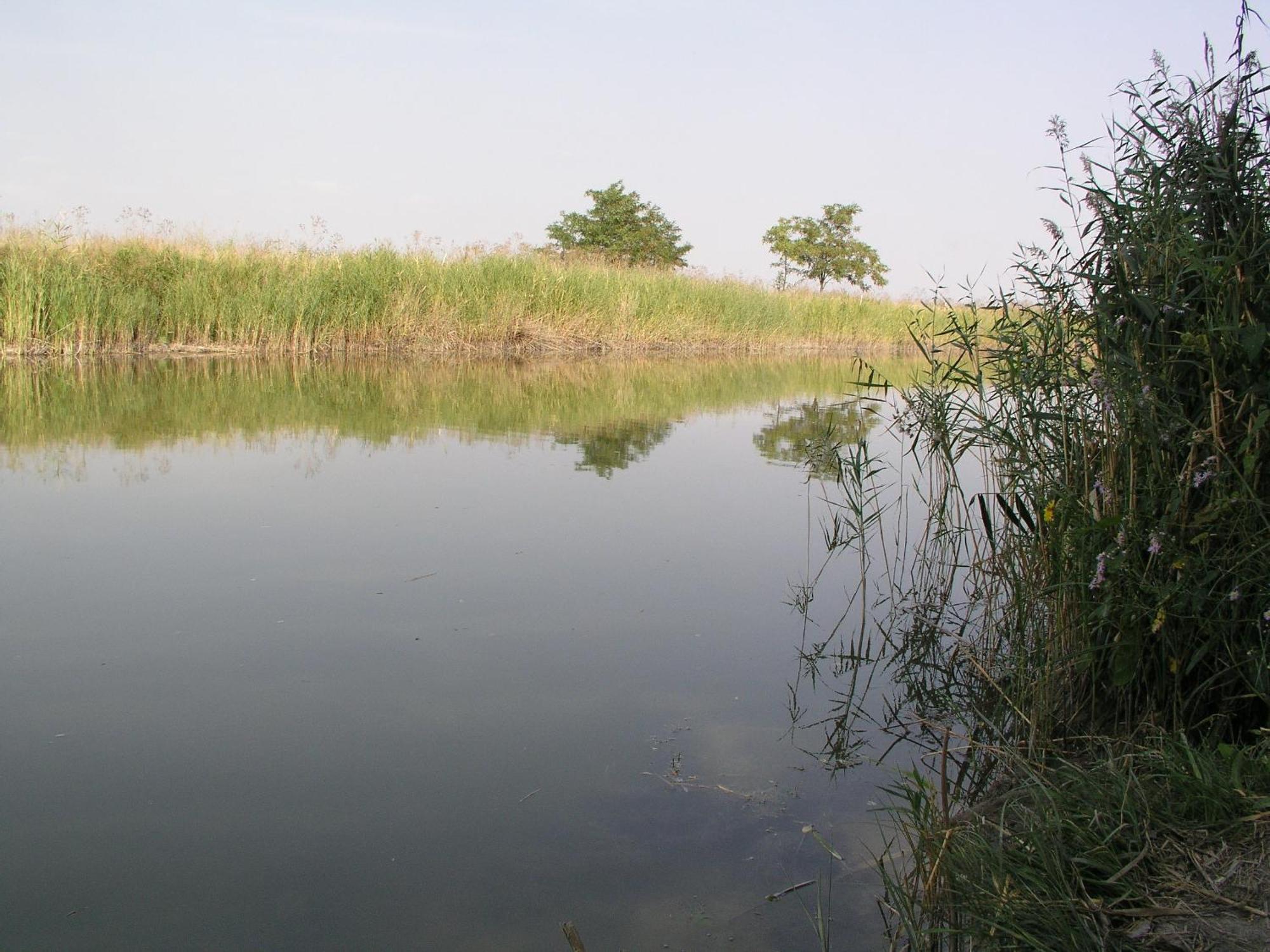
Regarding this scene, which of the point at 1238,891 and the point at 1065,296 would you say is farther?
the point at 1065,296

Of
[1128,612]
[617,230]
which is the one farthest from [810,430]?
[617,230]

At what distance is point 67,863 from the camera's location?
2229 millimetres

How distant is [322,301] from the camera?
1550 centimetres

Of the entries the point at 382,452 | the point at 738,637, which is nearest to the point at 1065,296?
the point at 738,637

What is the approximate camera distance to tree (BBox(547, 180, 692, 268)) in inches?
1307

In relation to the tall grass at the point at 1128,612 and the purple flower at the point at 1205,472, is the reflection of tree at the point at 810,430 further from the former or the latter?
the purple flower at the point at 1205,472

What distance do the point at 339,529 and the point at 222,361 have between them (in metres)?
9.66

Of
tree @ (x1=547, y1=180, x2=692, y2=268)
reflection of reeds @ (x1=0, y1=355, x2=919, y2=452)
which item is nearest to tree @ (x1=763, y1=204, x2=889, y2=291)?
tree @ (x1=547, y1=180, x2=692, y2=268)

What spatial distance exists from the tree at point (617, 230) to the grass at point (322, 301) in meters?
11.7

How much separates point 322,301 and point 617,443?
8.82 meters

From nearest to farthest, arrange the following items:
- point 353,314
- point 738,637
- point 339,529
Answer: point 738,637 → point 339,529 → point 353,314

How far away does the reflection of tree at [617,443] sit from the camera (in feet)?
23.8

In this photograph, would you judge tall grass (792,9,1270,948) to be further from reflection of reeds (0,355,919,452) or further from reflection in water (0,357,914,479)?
reflection of reeds (0,355,919,452)

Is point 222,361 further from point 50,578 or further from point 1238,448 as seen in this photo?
point 1238,448
